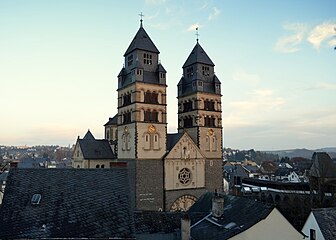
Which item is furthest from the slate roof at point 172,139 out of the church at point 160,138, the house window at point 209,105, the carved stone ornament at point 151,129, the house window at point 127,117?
the house window at point 209,105

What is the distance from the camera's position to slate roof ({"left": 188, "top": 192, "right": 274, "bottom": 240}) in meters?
16.4

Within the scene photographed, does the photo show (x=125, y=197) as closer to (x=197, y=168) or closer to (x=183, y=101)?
(x=197, y=168)

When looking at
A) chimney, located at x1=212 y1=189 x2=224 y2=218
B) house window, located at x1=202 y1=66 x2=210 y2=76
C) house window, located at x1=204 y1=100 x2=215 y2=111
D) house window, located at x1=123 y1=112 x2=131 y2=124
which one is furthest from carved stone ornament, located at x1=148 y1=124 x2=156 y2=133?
chimney, located at x1=212 y1=189 x2=224 y2=218

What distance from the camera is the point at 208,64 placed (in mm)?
40375

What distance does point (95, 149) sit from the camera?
3900 centimetres

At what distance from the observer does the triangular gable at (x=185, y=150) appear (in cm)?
3475

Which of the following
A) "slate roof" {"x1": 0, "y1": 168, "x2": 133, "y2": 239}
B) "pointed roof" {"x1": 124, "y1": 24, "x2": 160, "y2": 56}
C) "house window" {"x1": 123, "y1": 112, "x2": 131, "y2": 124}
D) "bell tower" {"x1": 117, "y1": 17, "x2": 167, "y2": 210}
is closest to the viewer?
"slate roof" {"x1": 0, "y1": 168, "x2": 133, "y2": 239}

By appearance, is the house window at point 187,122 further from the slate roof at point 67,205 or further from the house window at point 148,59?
the slate roof at point 67,205

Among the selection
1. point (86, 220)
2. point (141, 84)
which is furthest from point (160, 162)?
point (86, 220)

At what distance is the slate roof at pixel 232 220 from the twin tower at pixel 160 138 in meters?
13.8

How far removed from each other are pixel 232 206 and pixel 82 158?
77.9 ft

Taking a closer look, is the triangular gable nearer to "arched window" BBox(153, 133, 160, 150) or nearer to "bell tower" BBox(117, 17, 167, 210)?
"bell tower" BBox(117, 17, 167, 210)

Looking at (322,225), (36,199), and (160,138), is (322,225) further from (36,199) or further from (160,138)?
(160,138)

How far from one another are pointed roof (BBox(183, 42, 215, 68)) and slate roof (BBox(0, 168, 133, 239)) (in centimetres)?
2648
